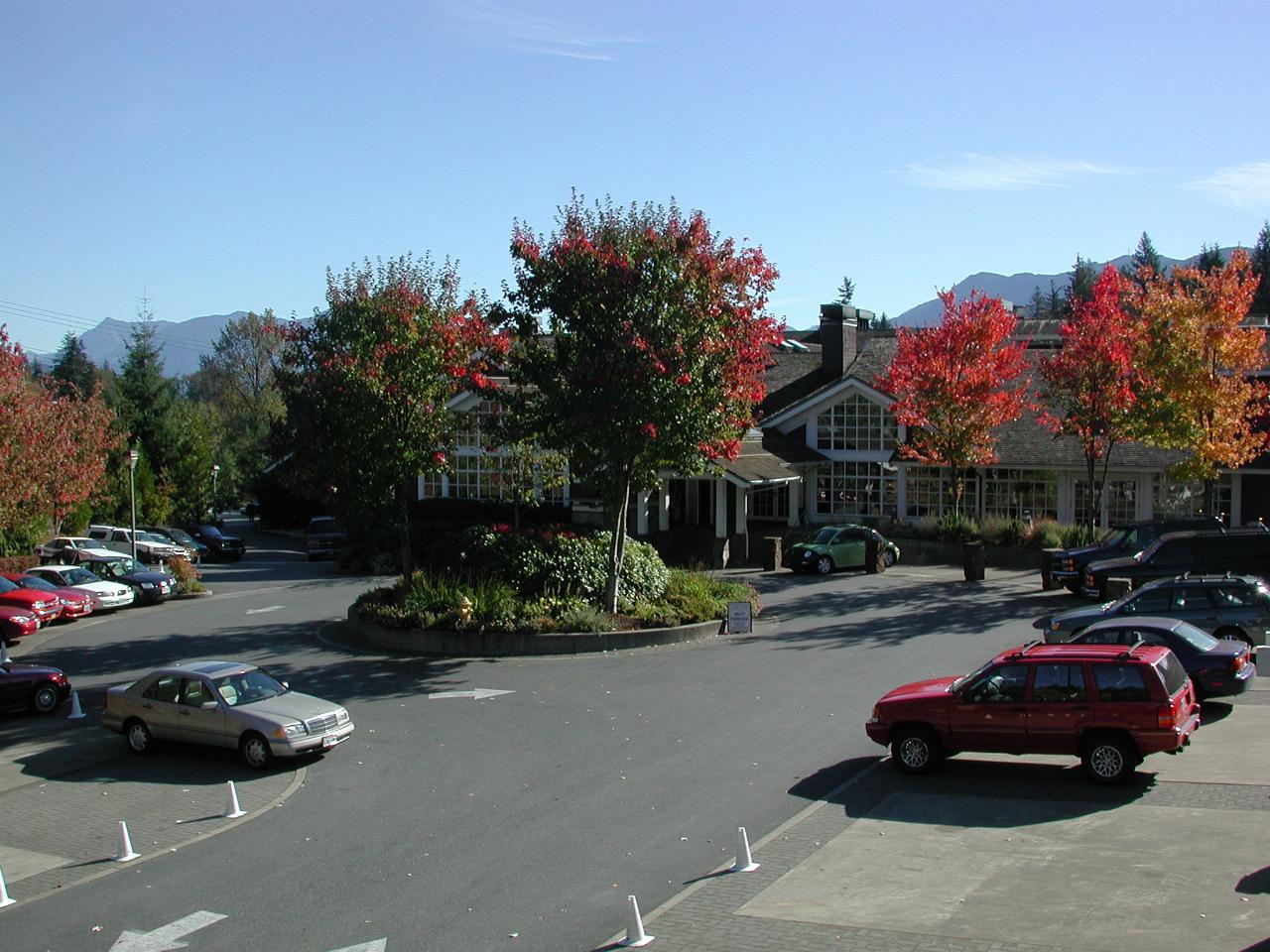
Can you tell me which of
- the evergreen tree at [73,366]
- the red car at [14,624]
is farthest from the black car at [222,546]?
the evergreen tree at [73,366]

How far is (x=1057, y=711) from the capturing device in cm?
1422

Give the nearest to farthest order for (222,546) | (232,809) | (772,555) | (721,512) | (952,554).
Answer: (232,809) → (772,555) → (952,554) → (721,512) → (222,546)

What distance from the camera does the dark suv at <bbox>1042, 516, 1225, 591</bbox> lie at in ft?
97.6

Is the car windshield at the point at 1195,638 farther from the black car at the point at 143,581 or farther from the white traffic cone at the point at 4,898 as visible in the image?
the black car at the point at 143,581

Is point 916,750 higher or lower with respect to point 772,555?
lower

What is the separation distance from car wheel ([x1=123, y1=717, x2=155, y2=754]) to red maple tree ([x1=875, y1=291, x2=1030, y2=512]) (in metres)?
26.6

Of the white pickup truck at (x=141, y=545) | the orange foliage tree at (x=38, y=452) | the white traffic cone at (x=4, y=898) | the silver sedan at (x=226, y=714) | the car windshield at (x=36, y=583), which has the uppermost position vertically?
the orange foliage tree at (x=38, y=452)

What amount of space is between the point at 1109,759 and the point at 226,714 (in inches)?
460

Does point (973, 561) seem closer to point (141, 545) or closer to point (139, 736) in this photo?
point (139, 736)

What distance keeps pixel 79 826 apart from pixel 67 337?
90.7 m

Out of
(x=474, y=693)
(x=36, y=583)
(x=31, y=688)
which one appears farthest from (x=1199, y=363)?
(x=36, y=583)

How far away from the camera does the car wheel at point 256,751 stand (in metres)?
16.7

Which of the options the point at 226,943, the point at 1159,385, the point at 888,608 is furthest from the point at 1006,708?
the point at 1159,385

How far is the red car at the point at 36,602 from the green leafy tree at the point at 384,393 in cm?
918
